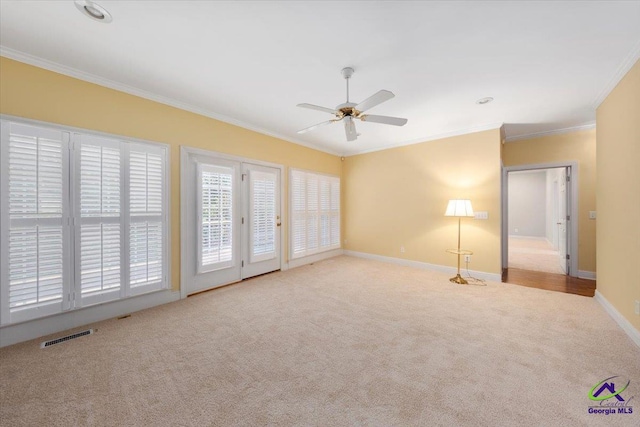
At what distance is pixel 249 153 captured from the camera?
13.9 feet

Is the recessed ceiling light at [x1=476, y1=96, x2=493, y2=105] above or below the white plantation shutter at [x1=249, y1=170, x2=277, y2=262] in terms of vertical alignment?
above

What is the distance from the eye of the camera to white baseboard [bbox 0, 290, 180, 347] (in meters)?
2.26

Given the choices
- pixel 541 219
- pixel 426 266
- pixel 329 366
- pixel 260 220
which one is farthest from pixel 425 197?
pixel 541 219

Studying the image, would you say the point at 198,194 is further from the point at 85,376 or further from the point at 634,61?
the point at 634,61

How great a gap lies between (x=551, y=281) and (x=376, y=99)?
4.51 meters

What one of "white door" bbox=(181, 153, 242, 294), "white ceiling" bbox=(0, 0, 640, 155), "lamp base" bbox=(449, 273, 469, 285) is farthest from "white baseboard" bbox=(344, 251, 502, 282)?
"white door" bbox=(181, 153, 242, 294)

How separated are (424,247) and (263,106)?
4.00 metres

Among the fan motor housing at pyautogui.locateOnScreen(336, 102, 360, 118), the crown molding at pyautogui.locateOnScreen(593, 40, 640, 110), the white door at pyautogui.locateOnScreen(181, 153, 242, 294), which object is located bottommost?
the white door at pyautogui.locateOnScreen(181, 153, 242, 294)

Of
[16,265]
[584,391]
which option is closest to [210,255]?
[16,265]

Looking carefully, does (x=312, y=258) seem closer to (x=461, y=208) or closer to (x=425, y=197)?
(x=425, y=197)

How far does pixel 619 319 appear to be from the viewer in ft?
8.43

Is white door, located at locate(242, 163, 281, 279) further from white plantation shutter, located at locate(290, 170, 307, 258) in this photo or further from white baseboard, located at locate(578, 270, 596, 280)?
white baseboard, located at locate(578, 270, 596, 280)

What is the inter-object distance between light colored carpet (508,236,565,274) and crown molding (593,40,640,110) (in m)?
3.27

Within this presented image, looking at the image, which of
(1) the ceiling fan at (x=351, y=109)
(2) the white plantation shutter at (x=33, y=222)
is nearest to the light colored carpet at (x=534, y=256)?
(1) the ceiling fan at (x=351, y=109)
